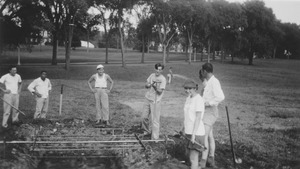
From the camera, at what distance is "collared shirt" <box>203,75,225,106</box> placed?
6.41 metres

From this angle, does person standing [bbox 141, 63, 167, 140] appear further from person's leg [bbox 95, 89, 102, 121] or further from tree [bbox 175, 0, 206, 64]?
tree [bbox 175, 0, 206, 64]

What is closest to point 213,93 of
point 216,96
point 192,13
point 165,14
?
point 216,96

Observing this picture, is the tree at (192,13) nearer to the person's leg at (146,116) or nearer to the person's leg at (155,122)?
the person's leg at (146,116)

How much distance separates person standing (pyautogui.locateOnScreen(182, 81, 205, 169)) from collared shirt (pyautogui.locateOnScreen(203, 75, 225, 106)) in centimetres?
88

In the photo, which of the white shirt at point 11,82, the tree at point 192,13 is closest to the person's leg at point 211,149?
the white shirt at point 11,82

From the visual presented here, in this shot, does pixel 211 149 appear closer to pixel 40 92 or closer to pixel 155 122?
pixel 155 122

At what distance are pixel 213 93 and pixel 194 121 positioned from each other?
1051 mm

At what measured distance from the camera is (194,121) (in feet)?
18.6

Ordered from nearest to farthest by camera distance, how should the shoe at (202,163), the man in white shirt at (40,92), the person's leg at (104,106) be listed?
the shoe at (202,163) → the man in white shirt at (40,92) → the person's leg at (104,106)

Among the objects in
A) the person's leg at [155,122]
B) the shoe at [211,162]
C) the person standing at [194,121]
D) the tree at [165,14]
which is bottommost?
the shoe at [211,162]

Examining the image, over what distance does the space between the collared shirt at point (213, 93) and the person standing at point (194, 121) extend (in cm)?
88

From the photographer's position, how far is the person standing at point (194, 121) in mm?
5559

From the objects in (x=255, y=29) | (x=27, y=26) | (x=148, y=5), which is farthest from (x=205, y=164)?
(x=255, y=29)

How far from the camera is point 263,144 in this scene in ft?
29.9
